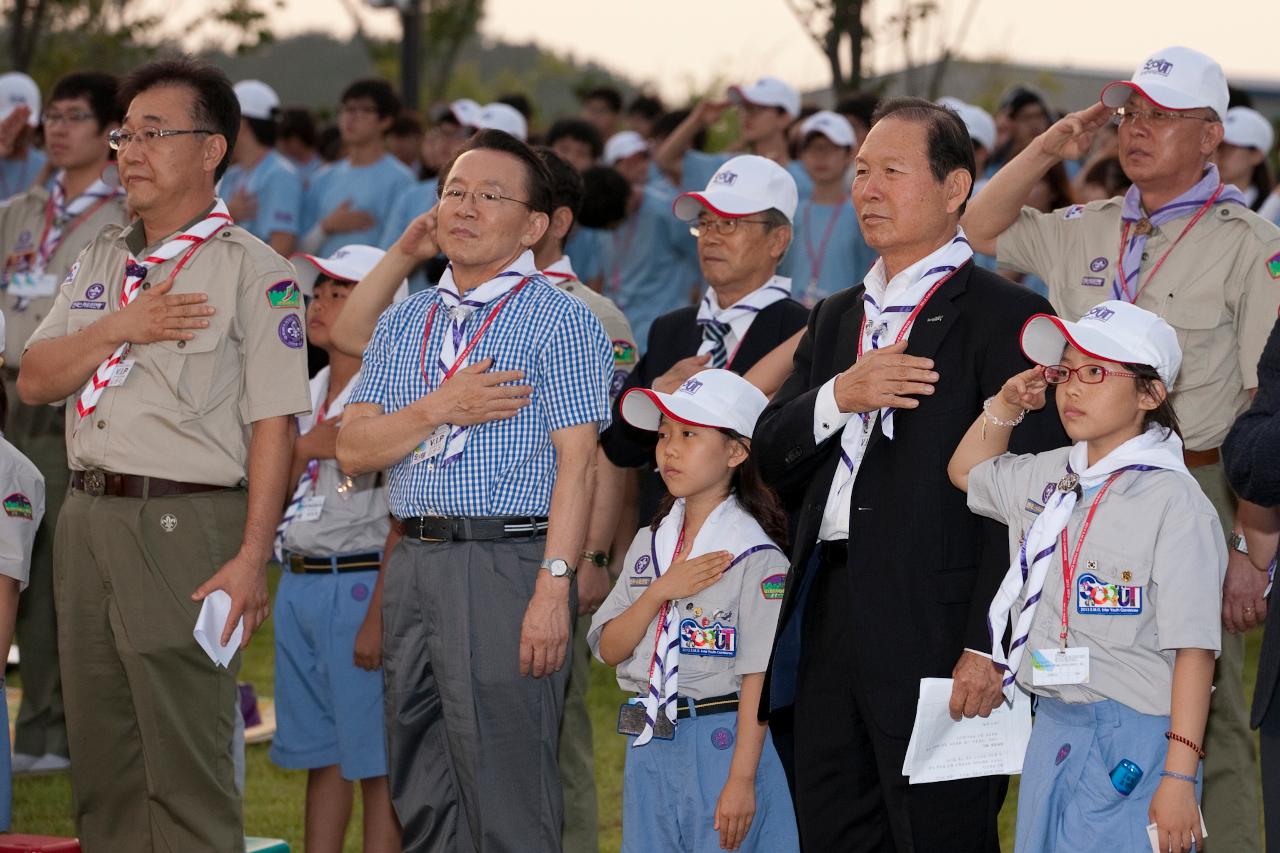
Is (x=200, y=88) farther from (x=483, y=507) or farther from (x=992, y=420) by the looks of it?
(x=992, y=420)

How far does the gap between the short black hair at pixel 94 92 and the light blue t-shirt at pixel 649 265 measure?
114 inches

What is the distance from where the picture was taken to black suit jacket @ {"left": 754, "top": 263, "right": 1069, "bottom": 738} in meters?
3.75

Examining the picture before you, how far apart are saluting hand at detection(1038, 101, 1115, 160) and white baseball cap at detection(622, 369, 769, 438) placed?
1.19m

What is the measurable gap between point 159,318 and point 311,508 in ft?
3.51

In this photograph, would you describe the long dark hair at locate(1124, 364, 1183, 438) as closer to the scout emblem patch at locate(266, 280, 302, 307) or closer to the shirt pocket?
the shirt pocket

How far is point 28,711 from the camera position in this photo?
22.3ft

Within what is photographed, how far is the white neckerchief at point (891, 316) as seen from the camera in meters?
3.87

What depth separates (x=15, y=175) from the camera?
30.6 ft

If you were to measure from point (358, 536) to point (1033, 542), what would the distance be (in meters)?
2.41

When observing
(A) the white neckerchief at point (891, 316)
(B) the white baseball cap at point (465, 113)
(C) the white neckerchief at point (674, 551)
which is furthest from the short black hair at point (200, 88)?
(B) the white baseball cap at point (465, 113)

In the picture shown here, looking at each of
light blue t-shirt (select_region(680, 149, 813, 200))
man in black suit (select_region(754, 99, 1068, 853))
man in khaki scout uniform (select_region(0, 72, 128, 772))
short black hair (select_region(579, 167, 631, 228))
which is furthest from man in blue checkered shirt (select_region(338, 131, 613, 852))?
light blue t-shirt (select_region(680, 149, 813, 200))

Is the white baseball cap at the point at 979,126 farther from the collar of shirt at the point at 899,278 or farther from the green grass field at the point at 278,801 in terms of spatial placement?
the collar of shirt at the point at 899,278

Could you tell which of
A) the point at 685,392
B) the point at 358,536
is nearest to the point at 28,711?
the point at 358,536

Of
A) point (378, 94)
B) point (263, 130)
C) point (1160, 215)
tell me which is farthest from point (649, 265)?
point (1160, 215)
